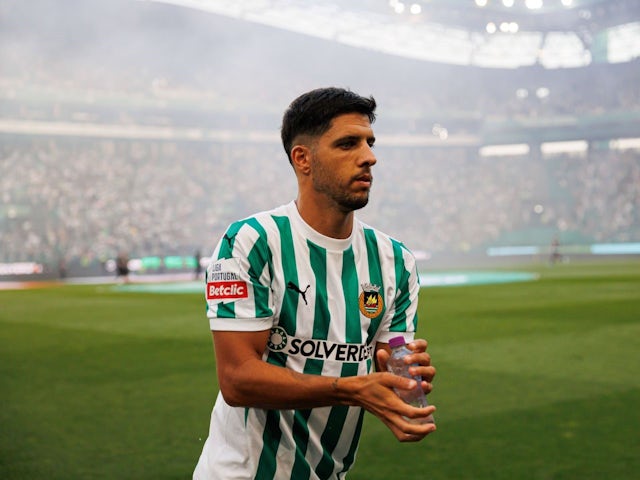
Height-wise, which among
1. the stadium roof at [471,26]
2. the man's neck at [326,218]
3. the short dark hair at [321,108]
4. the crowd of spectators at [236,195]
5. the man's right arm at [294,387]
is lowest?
the crowd of spectators at [236,195]

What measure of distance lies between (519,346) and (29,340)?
25.3 ft

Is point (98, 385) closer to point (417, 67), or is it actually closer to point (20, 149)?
point (20, 149)

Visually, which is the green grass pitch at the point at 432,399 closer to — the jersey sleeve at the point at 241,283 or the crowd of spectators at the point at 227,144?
the jersey sleeve at the point at 241,283

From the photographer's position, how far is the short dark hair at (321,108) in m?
2.49

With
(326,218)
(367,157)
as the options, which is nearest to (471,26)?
(326,218)

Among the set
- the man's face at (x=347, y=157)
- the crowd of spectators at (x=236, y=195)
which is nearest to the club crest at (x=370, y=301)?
the man's face at (x=347, y=157)

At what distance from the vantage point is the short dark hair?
97.9 inches

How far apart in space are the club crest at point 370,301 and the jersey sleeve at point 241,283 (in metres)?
0.32

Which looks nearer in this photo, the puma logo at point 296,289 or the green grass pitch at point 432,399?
the puma logo at point 296,289

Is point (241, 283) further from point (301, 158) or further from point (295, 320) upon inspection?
point (301, 158)

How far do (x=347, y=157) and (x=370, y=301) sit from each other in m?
0.50

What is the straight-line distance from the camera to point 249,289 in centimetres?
245

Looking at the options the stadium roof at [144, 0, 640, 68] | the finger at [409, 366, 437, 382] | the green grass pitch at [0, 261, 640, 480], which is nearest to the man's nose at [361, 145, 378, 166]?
the finger at [409, 366, 437, 382]

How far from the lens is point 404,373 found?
2.36 metres
